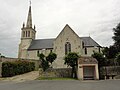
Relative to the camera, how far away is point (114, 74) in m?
28.9

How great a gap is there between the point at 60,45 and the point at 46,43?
843cm

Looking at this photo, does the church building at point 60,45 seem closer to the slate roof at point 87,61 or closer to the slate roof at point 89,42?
the slate roof at point 89,42

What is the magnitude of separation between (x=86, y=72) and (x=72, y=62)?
11.5 ft

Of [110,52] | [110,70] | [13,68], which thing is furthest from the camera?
[110,52]

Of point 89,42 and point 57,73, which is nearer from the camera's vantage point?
point 57,73

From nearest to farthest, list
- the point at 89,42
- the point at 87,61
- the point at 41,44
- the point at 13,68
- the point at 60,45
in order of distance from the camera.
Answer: the point at 87,61
the point at 13,68
the point at 60,45
the point at 89,42
the point at 41,44

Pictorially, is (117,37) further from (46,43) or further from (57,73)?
(46,43)

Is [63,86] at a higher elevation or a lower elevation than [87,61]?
lower

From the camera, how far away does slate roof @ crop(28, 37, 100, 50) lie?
46.1 m

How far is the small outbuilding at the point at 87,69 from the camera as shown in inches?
1078

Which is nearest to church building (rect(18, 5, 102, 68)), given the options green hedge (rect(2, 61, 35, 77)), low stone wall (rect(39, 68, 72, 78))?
green hedge (rect(2, 61, 35, 77))

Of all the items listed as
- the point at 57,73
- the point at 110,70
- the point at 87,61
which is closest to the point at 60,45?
the point at 57,73

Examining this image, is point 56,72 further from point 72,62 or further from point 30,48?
point 30,48

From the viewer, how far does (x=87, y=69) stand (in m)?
28.6
